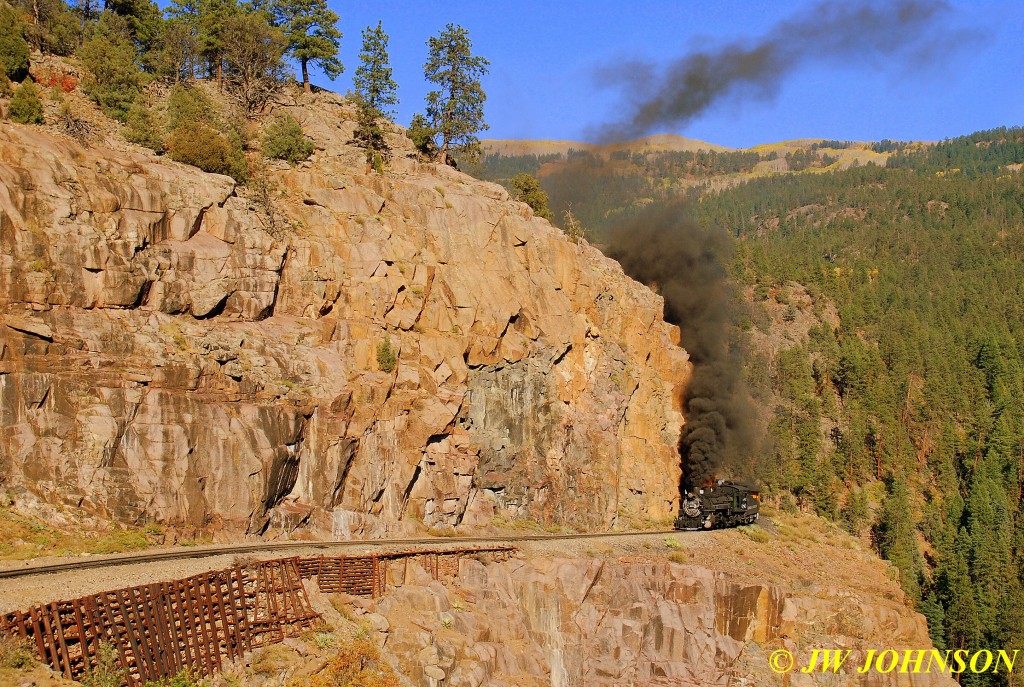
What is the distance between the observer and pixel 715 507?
183ft

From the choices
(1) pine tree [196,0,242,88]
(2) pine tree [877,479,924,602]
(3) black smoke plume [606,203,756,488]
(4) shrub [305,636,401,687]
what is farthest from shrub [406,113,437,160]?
(2) pine tree [877,479,924,602]

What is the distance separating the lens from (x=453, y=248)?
49.0 meters

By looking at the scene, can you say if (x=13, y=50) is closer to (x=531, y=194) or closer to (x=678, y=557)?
(x=531, y=194)

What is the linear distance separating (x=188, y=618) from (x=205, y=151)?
25.0 metres

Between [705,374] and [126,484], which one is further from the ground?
[705,374]

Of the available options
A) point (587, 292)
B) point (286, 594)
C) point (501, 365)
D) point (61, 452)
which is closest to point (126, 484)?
point (61, 452)

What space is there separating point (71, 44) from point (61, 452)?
31029 mm

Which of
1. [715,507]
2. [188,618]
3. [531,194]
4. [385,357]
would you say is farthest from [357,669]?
[531,194]

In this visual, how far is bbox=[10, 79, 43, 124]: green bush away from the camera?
42594mm

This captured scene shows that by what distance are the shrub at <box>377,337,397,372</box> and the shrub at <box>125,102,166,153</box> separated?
48.8ft

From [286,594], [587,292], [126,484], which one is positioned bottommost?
[286,594]

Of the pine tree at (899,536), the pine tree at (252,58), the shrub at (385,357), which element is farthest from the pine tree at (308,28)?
the pine tree at (899,536)

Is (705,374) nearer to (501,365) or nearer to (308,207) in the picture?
(501,365)

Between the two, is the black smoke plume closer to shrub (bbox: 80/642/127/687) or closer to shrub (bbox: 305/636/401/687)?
shrub (bbox: 305/636/401/687)
